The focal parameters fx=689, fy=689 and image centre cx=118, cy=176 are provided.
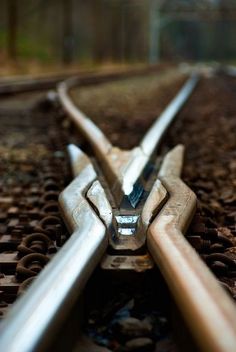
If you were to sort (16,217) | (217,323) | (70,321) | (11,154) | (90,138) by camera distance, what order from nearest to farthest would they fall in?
(217,323), (70,321), (16,217), (90,138), (11,154)

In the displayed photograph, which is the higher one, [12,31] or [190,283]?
[190,283]

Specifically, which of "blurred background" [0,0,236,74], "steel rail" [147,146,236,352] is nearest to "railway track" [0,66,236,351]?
"steel rail" [147,146,236,352]

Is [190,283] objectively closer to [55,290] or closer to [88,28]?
[55,290]

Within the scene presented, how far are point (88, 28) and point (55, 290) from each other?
41.7 meters

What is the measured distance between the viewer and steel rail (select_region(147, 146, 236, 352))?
1.04 m

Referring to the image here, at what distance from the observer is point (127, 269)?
4.99 ft

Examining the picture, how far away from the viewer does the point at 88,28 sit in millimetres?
41938

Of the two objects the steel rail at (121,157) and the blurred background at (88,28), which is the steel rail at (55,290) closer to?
the steel rail at (121,157)

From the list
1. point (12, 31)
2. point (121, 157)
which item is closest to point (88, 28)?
point (12, 31)

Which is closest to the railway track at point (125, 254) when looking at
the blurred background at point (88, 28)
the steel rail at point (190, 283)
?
the steel rail at point (190, 283)

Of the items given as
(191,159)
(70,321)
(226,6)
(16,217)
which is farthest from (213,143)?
(226,6)

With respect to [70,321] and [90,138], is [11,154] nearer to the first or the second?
[90,138]

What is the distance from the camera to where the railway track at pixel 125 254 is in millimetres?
1098

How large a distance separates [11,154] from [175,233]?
2.89 m
